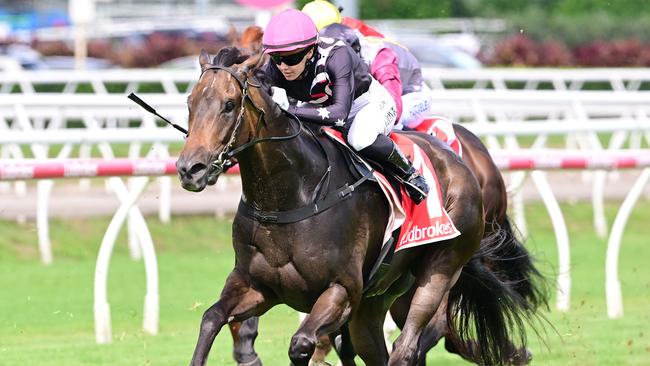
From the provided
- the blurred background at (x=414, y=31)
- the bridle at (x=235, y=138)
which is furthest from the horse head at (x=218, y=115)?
the blurred background at (x=414, y=31)

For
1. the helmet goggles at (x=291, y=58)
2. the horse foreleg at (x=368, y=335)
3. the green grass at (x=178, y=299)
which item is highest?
the helmet goggles at (x=291, y=58)

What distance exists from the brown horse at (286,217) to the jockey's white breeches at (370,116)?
116 mm

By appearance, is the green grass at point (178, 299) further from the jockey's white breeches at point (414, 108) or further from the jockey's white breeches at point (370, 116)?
the jockey's white breeches at point (370, 116)

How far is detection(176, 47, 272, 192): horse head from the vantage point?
4438mm

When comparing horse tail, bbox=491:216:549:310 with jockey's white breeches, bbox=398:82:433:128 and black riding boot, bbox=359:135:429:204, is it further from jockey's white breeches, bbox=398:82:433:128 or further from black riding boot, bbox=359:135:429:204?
black riding boot, bbox=359:135:429:204

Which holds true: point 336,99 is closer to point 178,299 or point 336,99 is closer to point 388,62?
point 388,62

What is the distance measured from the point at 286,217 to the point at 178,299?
4.43 metres

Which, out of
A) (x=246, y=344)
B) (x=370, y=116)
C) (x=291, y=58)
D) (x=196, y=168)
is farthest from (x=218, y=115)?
(x=246, y=344)

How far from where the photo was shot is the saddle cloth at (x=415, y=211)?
216 inches

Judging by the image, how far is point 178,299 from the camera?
9273 millimetres

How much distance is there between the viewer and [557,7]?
37.0 meters

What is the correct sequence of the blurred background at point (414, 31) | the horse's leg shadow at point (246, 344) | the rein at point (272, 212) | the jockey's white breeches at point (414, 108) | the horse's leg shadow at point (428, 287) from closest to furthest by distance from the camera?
the rein at point (272, 212)
the horse's leg shadow at point (428, 287)
the horse's leg shadow at point (246, 344)
the jockey's white breeches at point (414, 108)
the blurred background at point (414, 31)

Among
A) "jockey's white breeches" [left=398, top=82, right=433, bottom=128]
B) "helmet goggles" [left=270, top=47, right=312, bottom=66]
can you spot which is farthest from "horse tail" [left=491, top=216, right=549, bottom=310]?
"helmet goggles" [left=270, top=47, right=312, bottom=66]

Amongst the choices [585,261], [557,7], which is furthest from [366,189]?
[557,7]
